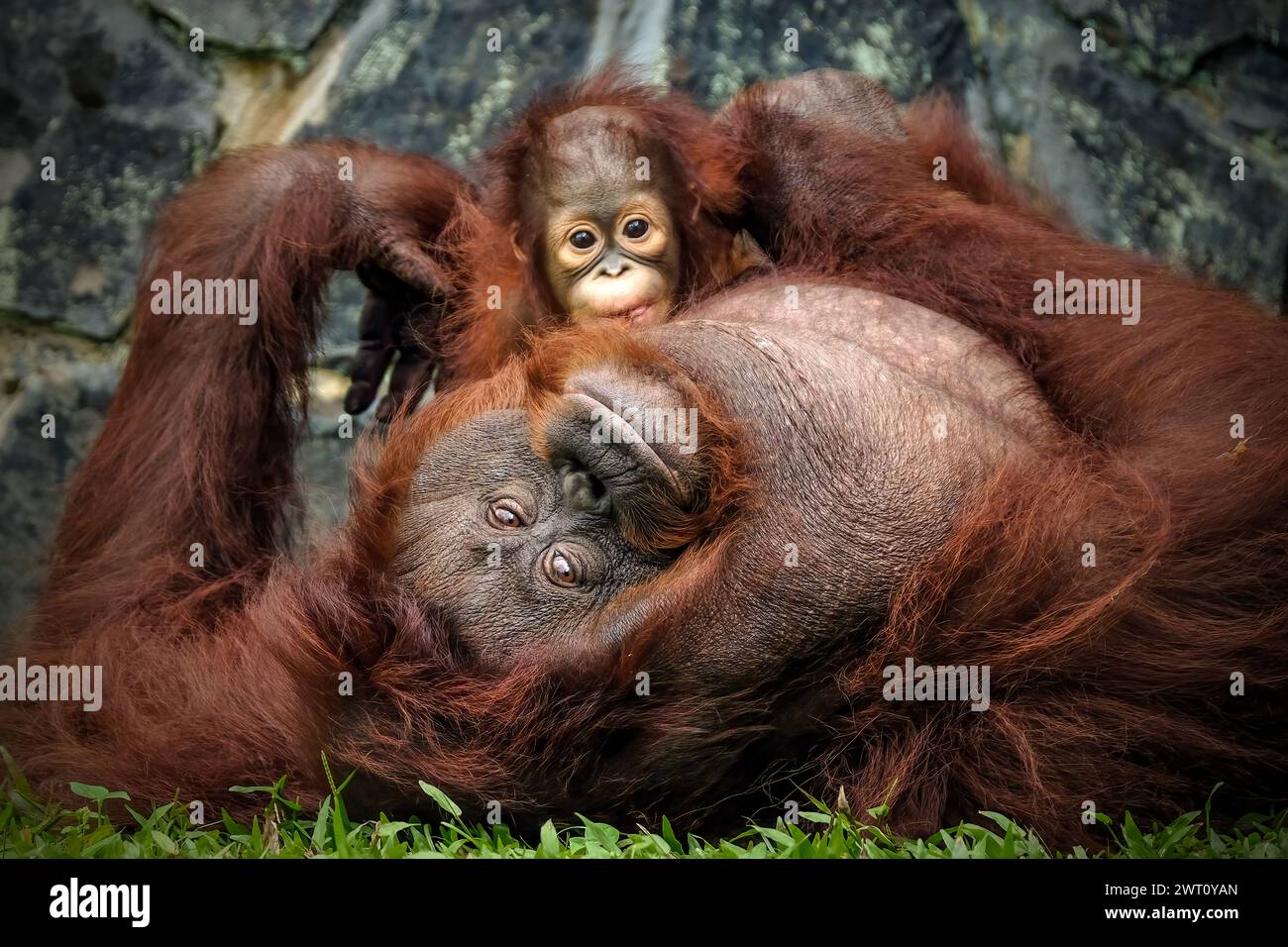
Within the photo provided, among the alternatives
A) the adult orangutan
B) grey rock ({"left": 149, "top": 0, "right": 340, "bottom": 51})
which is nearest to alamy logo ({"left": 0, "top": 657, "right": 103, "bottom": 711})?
the adult orangutan

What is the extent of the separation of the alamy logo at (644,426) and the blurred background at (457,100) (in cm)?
198

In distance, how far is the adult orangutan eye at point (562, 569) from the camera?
194 centimetres

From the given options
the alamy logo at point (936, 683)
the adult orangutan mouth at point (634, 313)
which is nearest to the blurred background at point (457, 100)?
the adult orangutan mouth at point (634, 313)

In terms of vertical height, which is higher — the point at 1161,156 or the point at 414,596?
the point at 1161,156

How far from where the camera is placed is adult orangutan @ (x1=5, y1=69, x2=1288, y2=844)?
192cm

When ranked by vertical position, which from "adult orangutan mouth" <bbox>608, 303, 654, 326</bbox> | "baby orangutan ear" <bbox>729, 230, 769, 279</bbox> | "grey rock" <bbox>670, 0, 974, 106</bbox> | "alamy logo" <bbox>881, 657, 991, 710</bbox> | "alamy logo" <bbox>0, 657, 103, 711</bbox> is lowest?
"alamy logo" <bbox>881, 657, 991, 710</bbox>

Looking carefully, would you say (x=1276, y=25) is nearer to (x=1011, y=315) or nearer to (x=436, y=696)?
(x=1011, y=315)

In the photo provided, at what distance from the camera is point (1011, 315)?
2467mm

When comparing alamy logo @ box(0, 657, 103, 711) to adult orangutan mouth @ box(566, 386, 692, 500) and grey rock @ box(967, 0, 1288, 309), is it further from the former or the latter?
grey rock @ box(967, 0, 1288, 309)

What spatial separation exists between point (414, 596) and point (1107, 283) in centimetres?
127

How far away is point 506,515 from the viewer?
2.00m

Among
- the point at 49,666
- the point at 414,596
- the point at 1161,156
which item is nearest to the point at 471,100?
the point at 1161,156
